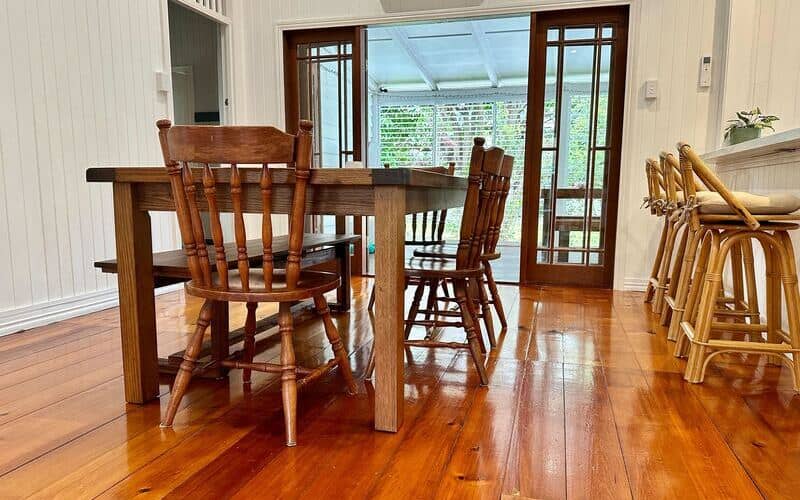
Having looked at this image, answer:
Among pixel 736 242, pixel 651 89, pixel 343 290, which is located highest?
pixel 651 89

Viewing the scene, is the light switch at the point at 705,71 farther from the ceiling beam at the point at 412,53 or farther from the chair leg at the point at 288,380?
the chair leg at the point at 288,380

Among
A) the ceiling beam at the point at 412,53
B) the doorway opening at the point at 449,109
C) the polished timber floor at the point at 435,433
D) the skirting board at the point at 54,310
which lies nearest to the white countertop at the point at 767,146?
the polished timber floor at the point at 435,433

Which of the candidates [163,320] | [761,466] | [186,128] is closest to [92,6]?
[163,320]

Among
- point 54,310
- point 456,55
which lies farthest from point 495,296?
point 456,55

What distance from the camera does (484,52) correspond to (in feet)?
21.7

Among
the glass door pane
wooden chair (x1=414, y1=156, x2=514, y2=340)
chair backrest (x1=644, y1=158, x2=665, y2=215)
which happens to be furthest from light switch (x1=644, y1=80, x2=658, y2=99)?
the glass door pane

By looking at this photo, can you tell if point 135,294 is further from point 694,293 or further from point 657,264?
point 657,264

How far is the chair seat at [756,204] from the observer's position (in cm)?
191

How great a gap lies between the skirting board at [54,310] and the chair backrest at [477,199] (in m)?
2.32

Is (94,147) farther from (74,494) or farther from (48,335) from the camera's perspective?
(74,494)

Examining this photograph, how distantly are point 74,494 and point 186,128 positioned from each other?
0.97 m

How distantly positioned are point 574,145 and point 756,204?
7.15ft

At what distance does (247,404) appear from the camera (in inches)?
71.8

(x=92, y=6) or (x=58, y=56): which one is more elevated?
(x=92, y=6)
